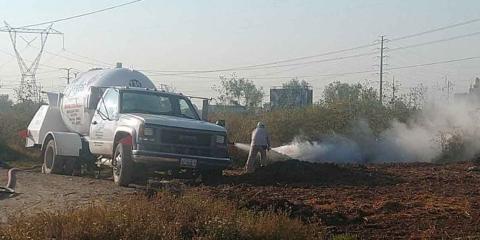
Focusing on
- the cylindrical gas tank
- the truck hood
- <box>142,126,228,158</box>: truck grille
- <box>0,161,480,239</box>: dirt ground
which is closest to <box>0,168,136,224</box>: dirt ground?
<box>0,161,480,239</box>: dirt ground

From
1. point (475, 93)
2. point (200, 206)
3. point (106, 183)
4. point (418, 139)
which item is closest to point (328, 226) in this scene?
point (200, 206)

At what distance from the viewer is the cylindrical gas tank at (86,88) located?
58.5 ft

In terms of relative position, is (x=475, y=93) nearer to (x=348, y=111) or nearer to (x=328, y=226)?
(x=348, y=111)

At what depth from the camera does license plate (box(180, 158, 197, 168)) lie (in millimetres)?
14281

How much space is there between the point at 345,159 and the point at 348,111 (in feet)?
16.3

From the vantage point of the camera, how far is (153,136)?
46.6ft

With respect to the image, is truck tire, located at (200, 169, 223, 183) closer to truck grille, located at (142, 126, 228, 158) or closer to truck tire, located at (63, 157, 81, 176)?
truck grille, located at (142, 126, 228, 158)

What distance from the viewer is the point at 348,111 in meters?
32.0

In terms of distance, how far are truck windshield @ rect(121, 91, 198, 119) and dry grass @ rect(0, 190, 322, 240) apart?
666 centimetres

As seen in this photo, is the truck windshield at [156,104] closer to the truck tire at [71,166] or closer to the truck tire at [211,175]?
the truck tire at [211,175]

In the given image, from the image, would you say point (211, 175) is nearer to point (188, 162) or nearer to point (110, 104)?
point (188, 162)

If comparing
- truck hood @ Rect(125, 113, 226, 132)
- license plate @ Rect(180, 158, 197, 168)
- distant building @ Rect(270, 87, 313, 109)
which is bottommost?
license plate @ Rect(180, 158, 197, 168)

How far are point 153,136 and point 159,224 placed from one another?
6369 millimetres

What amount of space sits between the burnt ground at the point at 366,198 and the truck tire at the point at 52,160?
4921 millimetres
